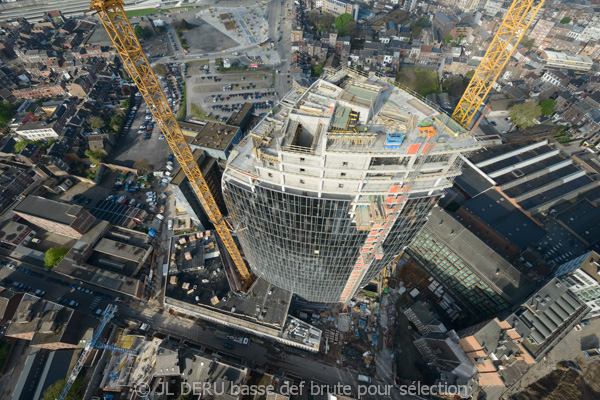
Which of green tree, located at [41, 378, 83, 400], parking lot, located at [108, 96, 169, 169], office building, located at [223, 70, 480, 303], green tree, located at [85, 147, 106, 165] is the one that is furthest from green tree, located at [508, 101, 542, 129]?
green tree, located at [85, 147, 106, 165]

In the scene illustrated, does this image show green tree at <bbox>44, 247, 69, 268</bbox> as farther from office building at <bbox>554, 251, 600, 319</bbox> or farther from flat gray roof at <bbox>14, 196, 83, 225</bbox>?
office building at <bbox>554, 251, 600, 319</bbox>

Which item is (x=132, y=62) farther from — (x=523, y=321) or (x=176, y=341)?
(x=523, y=321)

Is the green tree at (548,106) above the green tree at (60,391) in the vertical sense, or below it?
above

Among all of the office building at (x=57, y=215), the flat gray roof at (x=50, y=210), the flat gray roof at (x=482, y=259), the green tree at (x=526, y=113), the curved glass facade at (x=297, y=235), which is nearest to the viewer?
the curved glass facade at (x=297, y=235)

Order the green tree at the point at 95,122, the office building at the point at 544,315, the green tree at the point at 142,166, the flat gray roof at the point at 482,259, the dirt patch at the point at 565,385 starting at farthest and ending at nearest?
1. the green tree at the point at 95,122
2. the green tree at the point at 142,166
3. the flat gray roof at the point at 482,259
4. the dirt patch at the point at 565,385
5. the office building at the point at 544,315

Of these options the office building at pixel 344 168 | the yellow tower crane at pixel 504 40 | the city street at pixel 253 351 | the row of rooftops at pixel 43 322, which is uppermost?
the yellow tower crane at pixel 504 40

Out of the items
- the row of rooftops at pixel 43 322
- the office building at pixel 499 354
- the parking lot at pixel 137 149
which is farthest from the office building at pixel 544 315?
the parking lot at pixel 137 149

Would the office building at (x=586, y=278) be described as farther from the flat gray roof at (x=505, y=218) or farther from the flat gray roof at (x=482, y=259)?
the flat gray roof at (x=505, y=218)

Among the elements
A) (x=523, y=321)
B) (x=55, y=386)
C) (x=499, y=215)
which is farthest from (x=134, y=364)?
(x=499, y=215)
